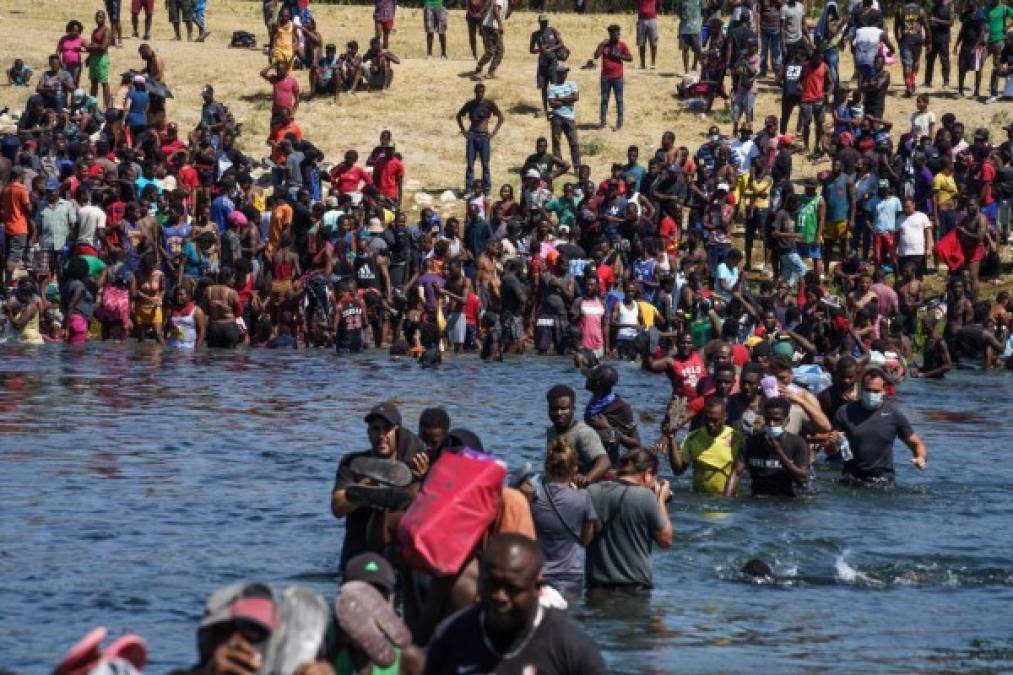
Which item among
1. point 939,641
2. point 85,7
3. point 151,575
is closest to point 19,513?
point 151,575

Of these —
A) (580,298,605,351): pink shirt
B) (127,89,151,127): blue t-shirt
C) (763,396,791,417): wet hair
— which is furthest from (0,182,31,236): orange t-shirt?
(763,396,791,417): wet hair

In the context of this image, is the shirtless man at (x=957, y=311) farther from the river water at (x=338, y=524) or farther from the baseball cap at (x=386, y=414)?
the baseball cap at (x=386, y=414)

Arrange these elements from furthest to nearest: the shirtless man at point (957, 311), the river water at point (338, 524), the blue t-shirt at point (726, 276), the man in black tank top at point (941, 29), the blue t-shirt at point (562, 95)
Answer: the man in black tank top at point (941, 29) → the blue t-shirt at point (562, 95) → the blue t-shirt at point (726, 276) → the shirtless man at point (957, 311) → the river water at point (338, 524)

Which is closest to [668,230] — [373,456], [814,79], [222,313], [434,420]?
[814,79]

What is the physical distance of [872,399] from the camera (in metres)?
17.3

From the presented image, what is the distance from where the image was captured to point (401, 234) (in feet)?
94.3

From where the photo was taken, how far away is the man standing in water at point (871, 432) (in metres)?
17.3

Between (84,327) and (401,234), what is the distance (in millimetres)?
4348

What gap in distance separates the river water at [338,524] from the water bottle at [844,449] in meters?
0.40

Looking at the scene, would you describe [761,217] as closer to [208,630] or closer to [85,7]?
[85,7]

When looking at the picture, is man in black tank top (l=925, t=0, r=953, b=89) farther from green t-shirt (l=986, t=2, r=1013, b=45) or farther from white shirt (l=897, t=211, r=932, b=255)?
white shirt (l=897, t=211, r=932, b=255)

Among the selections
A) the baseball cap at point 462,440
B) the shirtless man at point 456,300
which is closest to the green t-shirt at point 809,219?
the shirtless man at point 456,300

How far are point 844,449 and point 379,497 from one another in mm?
8679

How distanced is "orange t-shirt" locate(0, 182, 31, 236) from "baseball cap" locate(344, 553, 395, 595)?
2095cm
